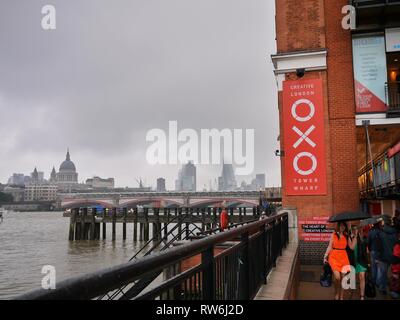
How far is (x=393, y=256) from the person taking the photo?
26.0 ft

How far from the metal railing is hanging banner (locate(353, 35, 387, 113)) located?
8144 mm

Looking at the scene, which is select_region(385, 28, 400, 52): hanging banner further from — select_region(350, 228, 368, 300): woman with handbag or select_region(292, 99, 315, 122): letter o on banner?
select_region(350, 228, 368, 300): woman with handbag

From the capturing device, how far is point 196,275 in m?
2.97

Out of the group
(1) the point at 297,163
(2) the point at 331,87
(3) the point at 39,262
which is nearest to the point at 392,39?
(2) the point at 331,87

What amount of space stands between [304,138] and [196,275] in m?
10.9

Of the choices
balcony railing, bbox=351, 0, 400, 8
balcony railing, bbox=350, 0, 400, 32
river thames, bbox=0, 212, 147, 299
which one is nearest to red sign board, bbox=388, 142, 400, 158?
balcony railing, bbox=350, 0, 400, 32

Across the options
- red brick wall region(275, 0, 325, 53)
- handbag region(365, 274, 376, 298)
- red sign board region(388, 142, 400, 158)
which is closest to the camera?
handbag region(365, 274, 376, 298)

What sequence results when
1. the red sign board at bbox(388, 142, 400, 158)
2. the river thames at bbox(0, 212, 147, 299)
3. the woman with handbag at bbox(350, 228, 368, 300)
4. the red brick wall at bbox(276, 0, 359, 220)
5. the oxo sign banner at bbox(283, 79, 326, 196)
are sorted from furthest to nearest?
the river thames at bbox(0, 212, 147, 299) < the oxo sign banner at bbox(283, 79, 326, 196) < the red brick wall at bbox(276, 0, 359, 220) < the red sign board at bbox(388, 142, 400, 158) < the woman with handbag at bbox(350, 228, 368, 300)

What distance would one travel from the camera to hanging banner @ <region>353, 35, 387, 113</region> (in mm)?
12719

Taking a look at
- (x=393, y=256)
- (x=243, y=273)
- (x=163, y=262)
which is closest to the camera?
(x=163, y=262)
